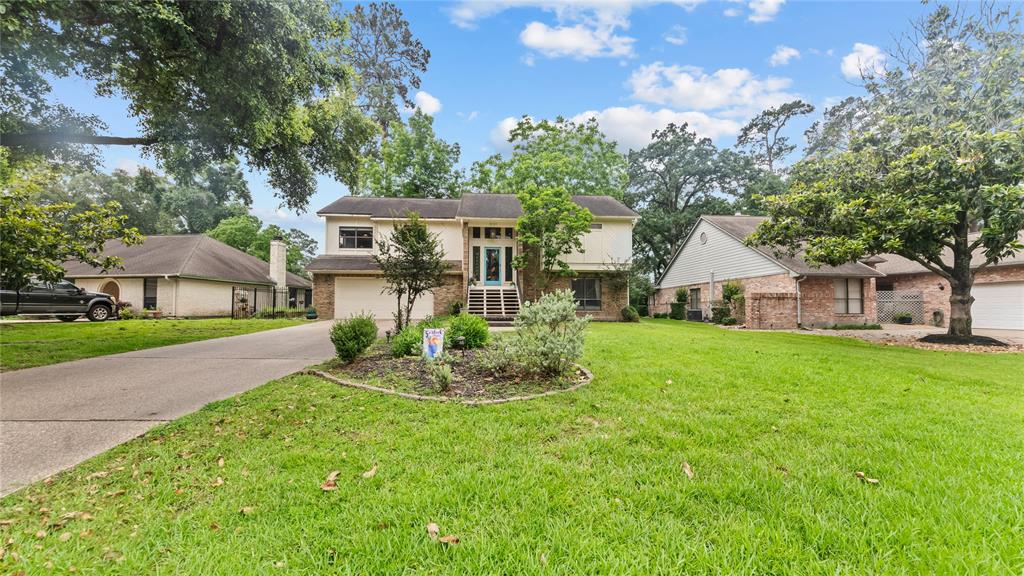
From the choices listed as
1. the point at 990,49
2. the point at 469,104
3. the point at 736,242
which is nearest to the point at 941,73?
the point at 990,49

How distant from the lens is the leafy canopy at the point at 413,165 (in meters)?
26.0

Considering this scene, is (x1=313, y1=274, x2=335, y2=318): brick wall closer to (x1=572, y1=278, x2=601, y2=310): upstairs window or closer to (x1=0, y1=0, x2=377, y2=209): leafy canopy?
(x1=0, y1=0, x2=377, y2=209): leafy canopy

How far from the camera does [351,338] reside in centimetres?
638

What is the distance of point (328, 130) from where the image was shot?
10.5 meters

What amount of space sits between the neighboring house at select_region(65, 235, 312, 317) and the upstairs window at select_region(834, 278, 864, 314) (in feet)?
102

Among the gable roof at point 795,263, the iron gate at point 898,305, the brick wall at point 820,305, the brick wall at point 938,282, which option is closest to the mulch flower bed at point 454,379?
the gable roof at point 795,263

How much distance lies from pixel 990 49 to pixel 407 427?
19711 millimetres

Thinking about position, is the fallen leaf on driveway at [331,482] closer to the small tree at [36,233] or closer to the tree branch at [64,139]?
the tree branch at [64,139]

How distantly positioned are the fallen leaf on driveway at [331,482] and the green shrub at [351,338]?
12.6 ft

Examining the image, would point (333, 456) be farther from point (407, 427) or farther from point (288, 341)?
point (288, 341)

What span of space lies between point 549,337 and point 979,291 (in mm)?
23593

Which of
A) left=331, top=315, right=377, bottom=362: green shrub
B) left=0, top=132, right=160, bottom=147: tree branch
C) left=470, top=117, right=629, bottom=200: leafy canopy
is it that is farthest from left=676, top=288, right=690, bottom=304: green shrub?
left=0, top=132, right=160, bottom=147: tree branch

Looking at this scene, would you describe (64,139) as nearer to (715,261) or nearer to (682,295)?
(715,261)

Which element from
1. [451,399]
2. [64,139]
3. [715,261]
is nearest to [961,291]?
[715,261]
